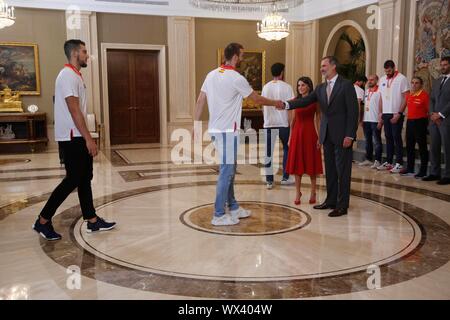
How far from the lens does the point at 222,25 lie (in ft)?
37.7

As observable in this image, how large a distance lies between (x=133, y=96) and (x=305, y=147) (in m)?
7.29

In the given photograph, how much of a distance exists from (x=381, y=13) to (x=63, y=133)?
7.82 m

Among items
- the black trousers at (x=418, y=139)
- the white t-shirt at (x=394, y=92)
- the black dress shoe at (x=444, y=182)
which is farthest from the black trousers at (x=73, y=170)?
the white t-shirt at (x=394, y=92)

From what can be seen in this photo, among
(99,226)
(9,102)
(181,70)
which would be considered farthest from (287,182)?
(9,102)

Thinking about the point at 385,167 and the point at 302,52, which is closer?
the point at 385,167

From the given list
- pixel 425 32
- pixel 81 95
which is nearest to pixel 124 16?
pixel 425 32

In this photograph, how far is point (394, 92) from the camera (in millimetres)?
7082

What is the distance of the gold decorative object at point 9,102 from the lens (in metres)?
9.72

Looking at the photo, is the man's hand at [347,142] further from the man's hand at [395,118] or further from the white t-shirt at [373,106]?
the white t-shirt at [373,106]

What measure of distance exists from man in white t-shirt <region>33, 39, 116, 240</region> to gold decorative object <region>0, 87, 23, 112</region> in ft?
22.2

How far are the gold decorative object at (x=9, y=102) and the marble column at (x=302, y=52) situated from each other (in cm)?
672

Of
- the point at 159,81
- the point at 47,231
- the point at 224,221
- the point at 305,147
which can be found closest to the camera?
the point at 47,231

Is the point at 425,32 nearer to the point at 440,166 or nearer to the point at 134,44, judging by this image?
the point at 440,166

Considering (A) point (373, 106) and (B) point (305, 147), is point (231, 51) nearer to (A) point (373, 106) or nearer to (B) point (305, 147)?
(B) point (305, 147)
